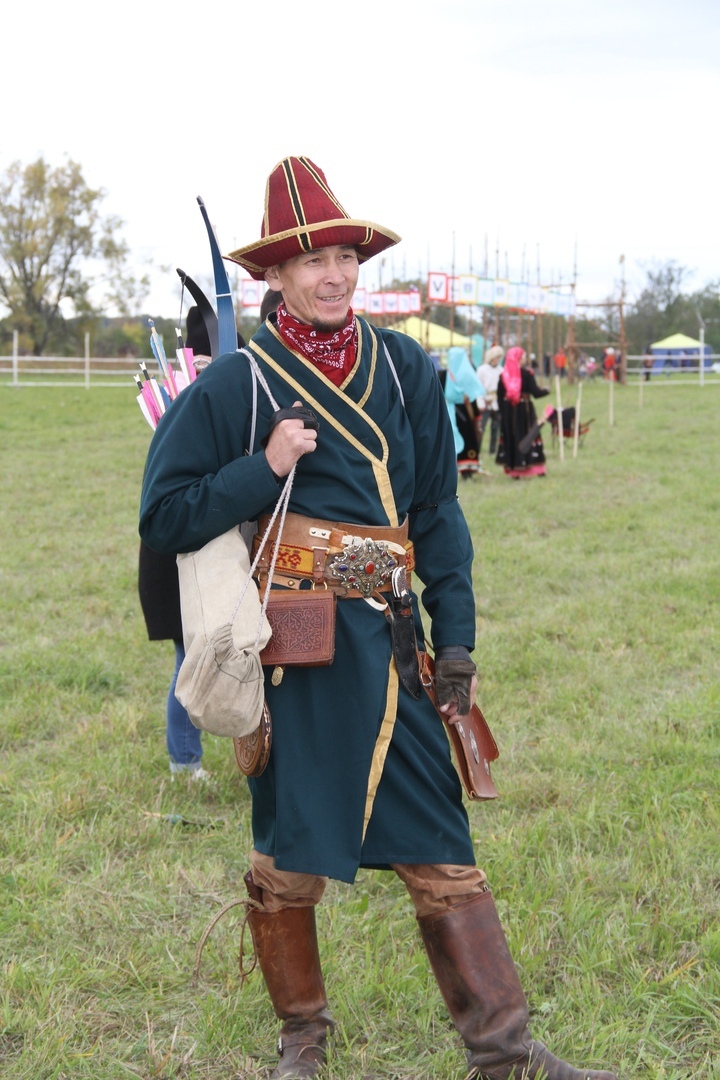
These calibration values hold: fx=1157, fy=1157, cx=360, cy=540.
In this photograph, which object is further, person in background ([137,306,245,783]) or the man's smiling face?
person in background ([137,306,245,783])

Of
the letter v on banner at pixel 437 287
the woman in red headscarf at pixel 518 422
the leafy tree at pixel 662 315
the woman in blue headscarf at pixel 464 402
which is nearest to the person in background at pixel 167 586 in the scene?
the woman in blue headscarf at pixel 464 402

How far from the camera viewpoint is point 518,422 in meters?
13.5

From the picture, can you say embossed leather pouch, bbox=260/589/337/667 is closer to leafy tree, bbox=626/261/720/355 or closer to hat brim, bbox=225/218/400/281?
hat brim, bbox=225/218/400/281

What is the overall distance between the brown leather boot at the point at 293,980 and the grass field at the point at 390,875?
8cm

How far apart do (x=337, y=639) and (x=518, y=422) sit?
11.3 m

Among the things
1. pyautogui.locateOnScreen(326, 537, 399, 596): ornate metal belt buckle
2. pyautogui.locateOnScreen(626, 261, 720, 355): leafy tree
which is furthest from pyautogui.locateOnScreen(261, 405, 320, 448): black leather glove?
pyautogui.locateOnScreen(626, 261, 720, 355): leafy tree

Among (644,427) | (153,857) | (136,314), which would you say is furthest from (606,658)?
(136,314)

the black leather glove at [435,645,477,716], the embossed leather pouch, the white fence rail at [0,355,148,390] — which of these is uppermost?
the white fence rail at [0,355,148,390]

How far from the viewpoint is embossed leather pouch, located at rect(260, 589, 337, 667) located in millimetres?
2434

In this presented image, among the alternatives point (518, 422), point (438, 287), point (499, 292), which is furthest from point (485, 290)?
point (518, 422)

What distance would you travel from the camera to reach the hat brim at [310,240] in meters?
2.48

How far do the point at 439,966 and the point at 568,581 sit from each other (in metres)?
5.27

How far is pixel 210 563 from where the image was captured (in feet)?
8.13

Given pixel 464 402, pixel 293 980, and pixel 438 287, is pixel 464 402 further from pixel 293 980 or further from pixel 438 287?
pixel 438 287
